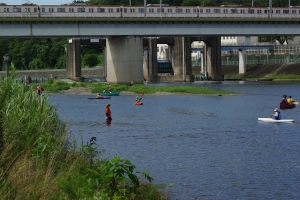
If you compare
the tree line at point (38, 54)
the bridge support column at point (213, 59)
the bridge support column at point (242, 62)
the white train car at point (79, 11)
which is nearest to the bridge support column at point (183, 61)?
the bridge support column at point (213, 59)

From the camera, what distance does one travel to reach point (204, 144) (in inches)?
1602

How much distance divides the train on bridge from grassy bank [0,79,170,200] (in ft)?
234

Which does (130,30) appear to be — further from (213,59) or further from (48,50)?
(48,50)

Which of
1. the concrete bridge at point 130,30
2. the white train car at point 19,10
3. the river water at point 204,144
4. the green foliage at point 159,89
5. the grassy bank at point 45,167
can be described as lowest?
the river water at point 204,144

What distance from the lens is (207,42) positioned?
520 ft

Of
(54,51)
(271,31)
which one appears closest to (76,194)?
(271,31)

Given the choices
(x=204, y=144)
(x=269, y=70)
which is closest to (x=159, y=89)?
(x=204, y=144)

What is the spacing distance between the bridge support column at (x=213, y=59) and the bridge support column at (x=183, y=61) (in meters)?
6.45

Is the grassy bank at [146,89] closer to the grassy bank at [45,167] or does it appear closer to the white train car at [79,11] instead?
the white train car at [79,11]

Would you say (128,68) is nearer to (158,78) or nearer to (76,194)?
(158,78)

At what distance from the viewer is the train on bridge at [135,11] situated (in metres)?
97.6

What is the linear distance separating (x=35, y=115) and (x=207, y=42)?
13387 centimetres

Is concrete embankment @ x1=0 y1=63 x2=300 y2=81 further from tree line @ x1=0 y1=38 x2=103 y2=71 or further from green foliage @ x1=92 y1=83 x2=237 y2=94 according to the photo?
green foliage @ x1=92 y1=83 x2=237 y2=94

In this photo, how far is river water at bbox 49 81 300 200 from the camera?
27.4 m
